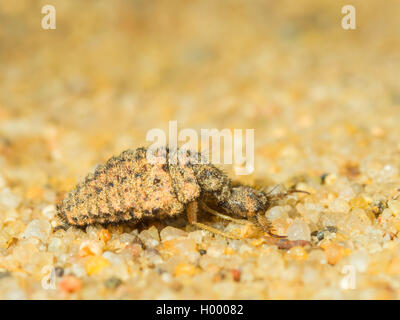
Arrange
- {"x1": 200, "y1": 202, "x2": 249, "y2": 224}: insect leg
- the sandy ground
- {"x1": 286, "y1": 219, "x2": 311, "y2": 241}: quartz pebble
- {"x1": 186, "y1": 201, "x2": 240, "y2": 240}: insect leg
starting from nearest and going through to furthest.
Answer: the sandy ground, {"x1": 286, "y1": 219, "x2": 311, "y2": 241}: quartz pebble, {"x1": 186, "y1": 201, "x2": 240, "y2": 240}: insect leg, {"x1": 200, "y1": 202, "x2": 249, "y2": 224}: insect leg

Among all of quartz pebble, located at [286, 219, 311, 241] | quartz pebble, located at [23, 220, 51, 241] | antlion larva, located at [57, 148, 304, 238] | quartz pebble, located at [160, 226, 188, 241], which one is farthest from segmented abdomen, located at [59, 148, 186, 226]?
quartz pebble, located at [286, 219, 311, 241]

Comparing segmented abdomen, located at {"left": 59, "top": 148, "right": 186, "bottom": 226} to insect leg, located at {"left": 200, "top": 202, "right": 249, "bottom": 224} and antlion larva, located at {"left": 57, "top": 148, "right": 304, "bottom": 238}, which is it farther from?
insect leg, located at {"left": 200, "top": 202, "right": 249, "bottom": 224}

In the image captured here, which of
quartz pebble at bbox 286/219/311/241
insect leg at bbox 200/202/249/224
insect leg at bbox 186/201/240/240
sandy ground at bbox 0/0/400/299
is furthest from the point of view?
insect leg at bbox 200/202/249/224

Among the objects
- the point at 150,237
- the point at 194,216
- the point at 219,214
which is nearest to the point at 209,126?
the point at 219,214

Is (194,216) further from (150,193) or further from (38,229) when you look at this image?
(38,229)

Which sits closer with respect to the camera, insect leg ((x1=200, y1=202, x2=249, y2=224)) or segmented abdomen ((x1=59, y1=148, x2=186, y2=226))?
segmented abdomen ((x1=59, y1=148, x2=186, y2=226))
